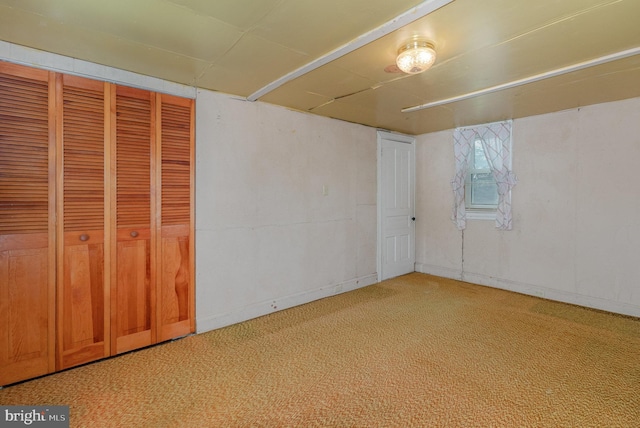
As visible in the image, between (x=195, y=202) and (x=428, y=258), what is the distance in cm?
391

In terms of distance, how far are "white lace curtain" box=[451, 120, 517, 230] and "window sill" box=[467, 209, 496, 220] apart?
0.23ft

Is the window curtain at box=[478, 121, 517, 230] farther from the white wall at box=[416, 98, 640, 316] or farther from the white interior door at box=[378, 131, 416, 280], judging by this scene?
the white interior door at box=[378, 131, 416, 280]

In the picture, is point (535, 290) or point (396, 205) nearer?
point (535, 290)

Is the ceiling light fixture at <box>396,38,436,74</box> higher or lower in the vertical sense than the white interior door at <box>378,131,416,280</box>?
higher

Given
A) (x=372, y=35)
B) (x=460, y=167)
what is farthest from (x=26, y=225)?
(x=460, y=167)

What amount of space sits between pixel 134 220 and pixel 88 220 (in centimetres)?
32

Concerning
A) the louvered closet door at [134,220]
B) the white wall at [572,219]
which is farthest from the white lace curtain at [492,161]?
the louvered closet door at [134,220]

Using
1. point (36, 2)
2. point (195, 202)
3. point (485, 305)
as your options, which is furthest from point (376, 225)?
point (36, 2)

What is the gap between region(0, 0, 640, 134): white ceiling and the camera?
1700mm

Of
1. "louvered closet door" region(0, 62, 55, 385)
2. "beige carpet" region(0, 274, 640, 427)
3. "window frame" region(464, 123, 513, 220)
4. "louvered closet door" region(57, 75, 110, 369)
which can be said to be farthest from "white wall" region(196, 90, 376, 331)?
Result: "window frame" region(464, 123, 513, 220)

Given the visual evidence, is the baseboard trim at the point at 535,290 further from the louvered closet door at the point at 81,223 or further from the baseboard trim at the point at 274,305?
the louvered closet door at the point at 81,223

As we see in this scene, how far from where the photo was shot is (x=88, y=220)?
238 centimetres

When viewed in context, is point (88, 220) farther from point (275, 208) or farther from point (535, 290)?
point (535, 290)

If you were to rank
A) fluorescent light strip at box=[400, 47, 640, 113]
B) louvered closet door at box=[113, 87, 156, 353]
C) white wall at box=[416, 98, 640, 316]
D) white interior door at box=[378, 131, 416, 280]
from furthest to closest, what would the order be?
white interior door at box=[378, 131, 416, 280] → white wall at box=[416, 98, 640, 316] → louvered closet door at box=[113, 87, 156, 353] → fluorescent light strip at box=[400, 47, 640, 113]
